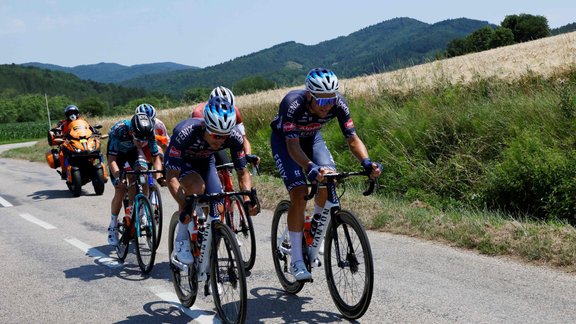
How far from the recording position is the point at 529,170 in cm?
941

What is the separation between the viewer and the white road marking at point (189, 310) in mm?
5250

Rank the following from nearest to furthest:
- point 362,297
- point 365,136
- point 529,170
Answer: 1. point 362,297
2. point 529,170
3. point 365,136

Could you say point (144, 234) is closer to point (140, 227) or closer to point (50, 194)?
point (140, 227)

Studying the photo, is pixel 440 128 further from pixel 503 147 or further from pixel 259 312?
pixel 259 312

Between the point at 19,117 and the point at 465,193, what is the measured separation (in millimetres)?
123118

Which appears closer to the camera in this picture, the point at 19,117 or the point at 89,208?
the point at 89,208

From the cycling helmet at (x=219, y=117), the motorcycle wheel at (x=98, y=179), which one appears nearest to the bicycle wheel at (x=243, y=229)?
the cycling helmet at (x=219, y=117)

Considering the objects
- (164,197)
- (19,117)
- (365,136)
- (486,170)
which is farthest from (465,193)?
(19,117)

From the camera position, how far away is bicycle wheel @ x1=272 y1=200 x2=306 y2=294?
581 centimetres

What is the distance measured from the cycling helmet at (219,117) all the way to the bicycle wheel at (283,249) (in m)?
1.30

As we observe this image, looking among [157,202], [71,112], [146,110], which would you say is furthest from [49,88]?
[157,202]

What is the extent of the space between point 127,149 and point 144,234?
145cm

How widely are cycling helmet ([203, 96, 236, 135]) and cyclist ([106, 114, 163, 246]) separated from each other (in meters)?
2.51

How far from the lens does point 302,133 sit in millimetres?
5754
